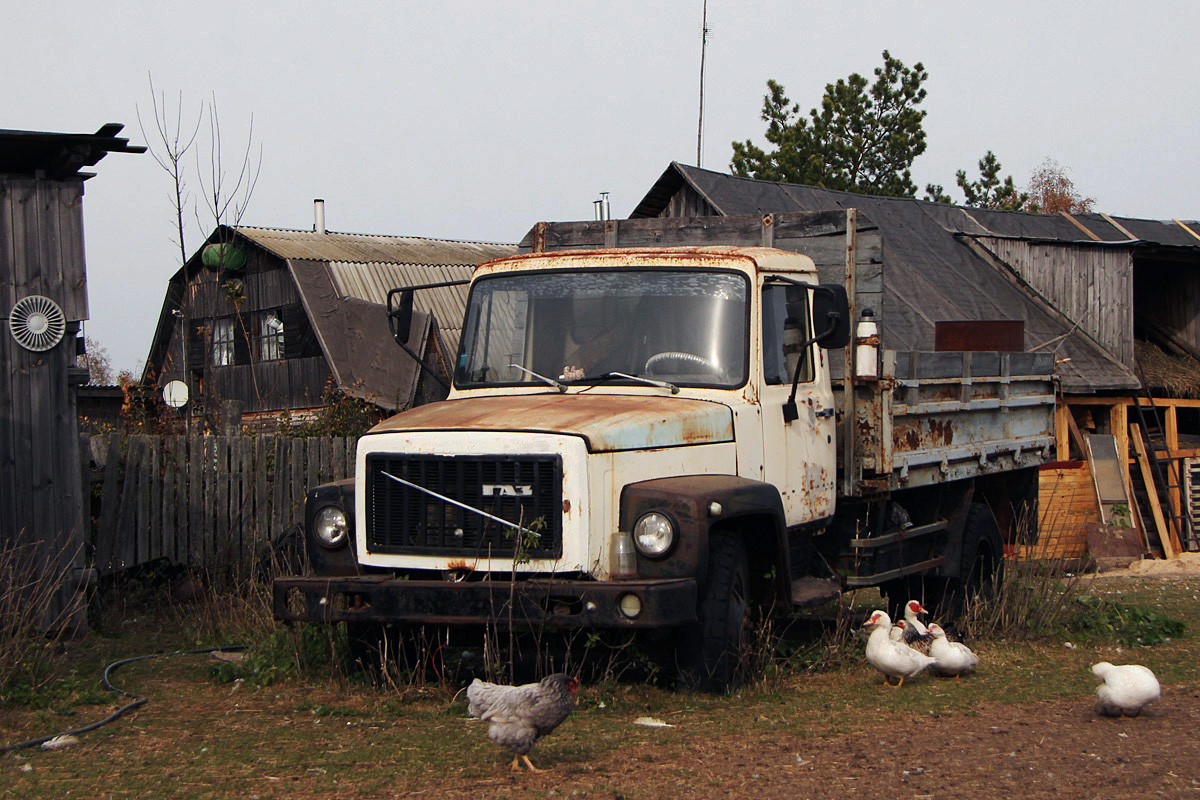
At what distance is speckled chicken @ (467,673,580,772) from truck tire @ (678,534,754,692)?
52.5 inches

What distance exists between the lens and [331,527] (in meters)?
6.88

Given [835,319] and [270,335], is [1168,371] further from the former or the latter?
[270,335]

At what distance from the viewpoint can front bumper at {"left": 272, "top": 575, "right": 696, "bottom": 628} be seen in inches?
234

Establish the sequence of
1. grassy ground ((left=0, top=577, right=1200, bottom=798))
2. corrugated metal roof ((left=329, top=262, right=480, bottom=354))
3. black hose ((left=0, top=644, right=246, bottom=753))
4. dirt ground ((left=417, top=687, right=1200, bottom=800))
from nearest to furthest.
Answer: dirt ground ((left=417, top=687, right=1200, bottom=800)) → grassy ground ((left=0, top=577, right=1200, bottom=798)) → black hose ((left=0, top=644, right=246, bottom=753)) → corrugated metal roof ((left=329, top=262, right=480, bottom=354))

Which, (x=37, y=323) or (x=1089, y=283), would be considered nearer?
(x=37, y=323)

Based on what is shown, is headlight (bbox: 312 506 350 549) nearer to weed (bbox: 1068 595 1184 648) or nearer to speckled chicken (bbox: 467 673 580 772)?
speckled chicken (bbox: 467 673 580 772)

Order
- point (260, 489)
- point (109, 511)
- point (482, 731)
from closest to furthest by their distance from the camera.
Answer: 1. point (482, 731)
2. point (109, 511)
3. point (260, 489)

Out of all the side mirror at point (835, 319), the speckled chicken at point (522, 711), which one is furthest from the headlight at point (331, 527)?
the side mirror at point (835, 319)

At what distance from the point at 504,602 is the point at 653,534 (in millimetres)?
786

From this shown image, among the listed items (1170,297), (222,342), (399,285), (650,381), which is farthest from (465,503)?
(222,342)

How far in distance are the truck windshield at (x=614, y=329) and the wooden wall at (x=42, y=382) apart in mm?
3493

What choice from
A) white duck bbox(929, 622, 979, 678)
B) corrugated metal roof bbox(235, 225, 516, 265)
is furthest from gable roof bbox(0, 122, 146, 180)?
corrugated metal roof bbox(235, 225, 516, 265)

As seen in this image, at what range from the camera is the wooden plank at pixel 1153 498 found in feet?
66.5

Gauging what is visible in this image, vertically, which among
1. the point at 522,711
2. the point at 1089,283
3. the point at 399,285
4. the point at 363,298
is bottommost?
the point at 522,711
